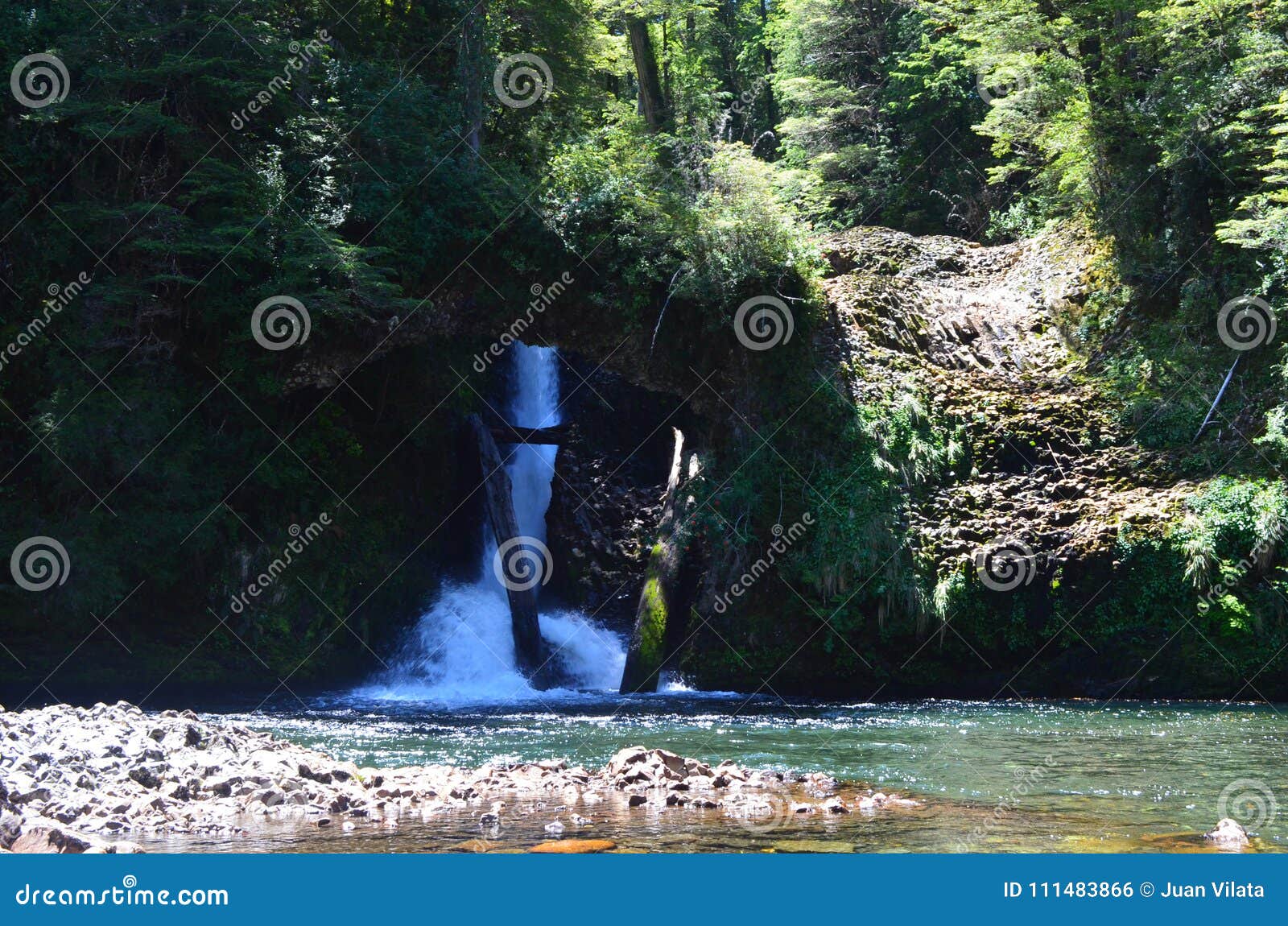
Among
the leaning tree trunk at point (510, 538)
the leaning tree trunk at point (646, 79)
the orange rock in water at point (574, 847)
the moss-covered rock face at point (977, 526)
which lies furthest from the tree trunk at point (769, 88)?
the orange rock in water at point (574, 847)

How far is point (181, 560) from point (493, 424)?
5.78 metres

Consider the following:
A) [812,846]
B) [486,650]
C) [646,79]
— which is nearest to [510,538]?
[486,650]

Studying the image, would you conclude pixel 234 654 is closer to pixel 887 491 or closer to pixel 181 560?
pixel 181 560

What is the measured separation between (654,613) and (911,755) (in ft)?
22.3

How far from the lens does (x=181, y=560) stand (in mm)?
16734

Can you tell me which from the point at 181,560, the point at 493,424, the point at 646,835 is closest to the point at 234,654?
the point at 181,560

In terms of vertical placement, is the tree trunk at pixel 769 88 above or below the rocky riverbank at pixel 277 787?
above

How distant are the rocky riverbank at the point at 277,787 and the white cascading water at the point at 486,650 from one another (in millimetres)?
6596

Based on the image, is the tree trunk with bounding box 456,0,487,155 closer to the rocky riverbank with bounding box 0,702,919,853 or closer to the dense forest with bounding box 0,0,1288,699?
the dense forest with bounding box 0,0,1288,699

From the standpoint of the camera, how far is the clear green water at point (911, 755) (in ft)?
22.8

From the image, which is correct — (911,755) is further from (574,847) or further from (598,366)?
(598,366)

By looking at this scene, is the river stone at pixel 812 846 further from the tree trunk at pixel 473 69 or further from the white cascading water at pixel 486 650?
the tree trunk at pixel 473 69

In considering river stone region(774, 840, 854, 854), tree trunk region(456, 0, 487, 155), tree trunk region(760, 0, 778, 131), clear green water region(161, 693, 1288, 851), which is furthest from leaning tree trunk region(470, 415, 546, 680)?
tree trunk region(760, 0, 778, 131)

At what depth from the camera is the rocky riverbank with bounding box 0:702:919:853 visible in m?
7.23
